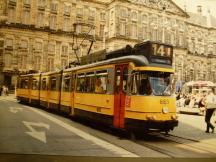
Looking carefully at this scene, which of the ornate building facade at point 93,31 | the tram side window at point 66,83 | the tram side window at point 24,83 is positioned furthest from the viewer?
the ornate building facade at point 93,31

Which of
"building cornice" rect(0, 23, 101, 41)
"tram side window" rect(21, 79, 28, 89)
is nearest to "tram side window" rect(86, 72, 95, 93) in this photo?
"tram side window" rect(21, 79, 28, 89)

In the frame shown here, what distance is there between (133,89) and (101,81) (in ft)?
6.19

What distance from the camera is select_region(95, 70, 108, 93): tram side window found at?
9.97 metres

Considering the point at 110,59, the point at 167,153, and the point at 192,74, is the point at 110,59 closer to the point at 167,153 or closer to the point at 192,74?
the point at 167,153

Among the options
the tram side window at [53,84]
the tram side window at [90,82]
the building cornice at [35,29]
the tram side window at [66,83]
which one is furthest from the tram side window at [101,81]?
the building cornice at [35,29]

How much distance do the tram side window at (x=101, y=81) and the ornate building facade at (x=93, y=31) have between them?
22105 mm

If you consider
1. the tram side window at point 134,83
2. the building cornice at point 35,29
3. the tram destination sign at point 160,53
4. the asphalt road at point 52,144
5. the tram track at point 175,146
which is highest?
the building cornice at point 35,29

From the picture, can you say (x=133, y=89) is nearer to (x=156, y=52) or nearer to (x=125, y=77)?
(x=125, y=77)

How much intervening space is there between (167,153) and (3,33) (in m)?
28.7

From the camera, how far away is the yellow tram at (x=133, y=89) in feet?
27.2

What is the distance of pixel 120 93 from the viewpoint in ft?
29.7

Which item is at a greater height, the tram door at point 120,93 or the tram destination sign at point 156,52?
the tram destination sign at point 156,52

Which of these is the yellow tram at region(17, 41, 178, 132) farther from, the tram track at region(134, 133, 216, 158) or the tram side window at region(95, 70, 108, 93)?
the tram track at region(134, 133, 216, 158)

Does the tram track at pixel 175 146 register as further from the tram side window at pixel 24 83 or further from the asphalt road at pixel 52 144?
the tram side window at pixel 24 83
